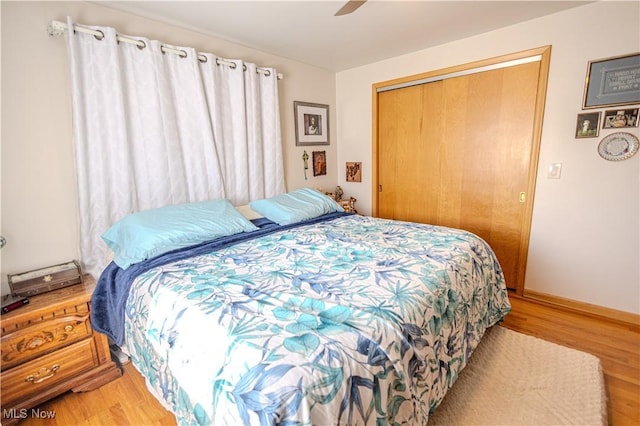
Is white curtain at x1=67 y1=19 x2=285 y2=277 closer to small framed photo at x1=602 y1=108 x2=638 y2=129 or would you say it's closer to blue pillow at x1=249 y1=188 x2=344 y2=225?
blue pillow at x1=249 y1=188 x2=344 y2=225

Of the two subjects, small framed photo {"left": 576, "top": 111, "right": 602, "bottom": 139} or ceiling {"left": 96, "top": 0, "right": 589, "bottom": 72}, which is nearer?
ceiling {"left": 96, "top": 0, "right": 589, "bottom": 72}

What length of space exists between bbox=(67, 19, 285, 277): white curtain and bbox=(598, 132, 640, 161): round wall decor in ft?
8.35

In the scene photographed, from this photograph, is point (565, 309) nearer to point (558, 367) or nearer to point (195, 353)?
point (558, 367)

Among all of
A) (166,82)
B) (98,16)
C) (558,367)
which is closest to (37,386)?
(166,82)

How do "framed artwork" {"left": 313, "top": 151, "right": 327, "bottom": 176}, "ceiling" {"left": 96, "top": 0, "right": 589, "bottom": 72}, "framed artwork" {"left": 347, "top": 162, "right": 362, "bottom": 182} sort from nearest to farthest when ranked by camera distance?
"ceiling" {"left": 96, "top": 0, "right": 589, "bottom": 72} → "framed artwork" {"left": 313, "top": 151, "right": 327, "bottom": 176} → "framed artwork" {"left": 347, "top": 162, "right": 362, "bottom": 182}

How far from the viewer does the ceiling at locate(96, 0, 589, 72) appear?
1980mm

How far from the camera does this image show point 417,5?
2.02 m

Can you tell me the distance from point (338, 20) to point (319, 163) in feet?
5.06

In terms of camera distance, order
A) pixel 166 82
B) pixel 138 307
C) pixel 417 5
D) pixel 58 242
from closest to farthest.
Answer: pixel 138 307 < pixel 58 242 < pixel 417 5 < pixel 166 82

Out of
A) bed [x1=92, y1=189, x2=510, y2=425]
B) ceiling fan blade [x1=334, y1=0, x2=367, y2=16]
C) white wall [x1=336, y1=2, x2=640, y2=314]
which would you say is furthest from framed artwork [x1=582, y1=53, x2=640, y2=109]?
ceiling fan blade [x1=334, y1=0, x2=367, y2=16]

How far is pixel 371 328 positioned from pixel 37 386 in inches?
69.1

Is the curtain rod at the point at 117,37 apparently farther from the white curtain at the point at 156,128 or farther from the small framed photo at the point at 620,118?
the small framed photo at the point at 620,118

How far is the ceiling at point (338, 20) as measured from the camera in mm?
1980

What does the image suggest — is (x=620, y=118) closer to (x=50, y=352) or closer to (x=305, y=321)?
(x=305, y=321)
